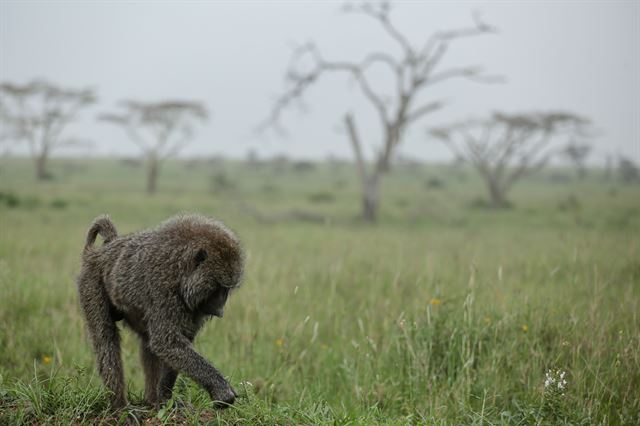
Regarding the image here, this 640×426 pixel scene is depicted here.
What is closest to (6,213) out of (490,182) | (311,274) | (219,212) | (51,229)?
(51,229)

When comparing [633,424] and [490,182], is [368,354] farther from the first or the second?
[490,182]

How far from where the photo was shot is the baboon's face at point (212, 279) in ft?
8.91

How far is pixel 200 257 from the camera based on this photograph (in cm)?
277

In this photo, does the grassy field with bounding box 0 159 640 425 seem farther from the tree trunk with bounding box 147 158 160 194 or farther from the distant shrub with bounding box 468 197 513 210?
the tree trunk with bounding box 147 158 160 194

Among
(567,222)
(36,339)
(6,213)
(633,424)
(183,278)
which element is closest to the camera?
(183,278)

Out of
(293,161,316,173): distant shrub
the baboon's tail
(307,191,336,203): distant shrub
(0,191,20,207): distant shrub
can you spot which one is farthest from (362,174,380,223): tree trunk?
(293,161,316,173): distant shrub

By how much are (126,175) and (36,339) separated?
1348 inches

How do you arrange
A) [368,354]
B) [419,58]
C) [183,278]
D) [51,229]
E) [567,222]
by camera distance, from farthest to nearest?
1. [419,58]
2. [567,222]
3. [51,229]
4. [368,354]
5. [183,278]

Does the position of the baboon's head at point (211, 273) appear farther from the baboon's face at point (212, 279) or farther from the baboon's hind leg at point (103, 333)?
the baboon's hind leg at point (103, 333)

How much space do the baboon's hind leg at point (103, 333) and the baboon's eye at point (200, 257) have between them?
0.67 metres

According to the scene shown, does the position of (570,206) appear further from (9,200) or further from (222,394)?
(222,394)

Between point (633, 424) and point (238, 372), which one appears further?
point (238, 372)

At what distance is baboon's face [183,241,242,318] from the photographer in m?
2.71

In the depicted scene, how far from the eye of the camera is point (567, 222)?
1720 centimetres
